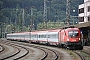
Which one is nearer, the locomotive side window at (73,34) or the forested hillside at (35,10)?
the locomotive side window at (73,34)

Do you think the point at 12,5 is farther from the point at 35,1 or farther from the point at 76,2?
the point at 76,2

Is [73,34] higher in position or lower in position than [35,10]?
lower

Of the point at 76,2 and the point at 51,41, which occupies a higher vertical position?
the point at 76,2

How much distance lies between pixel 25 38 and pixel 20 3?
315ft

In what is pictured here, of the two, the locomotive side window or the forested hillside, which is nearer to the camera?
the locomotive side window

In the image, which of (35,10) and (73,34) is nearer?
(73,34)

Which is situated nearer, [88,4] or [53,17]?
[88,4]

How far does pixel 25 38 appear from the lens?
78.0 m

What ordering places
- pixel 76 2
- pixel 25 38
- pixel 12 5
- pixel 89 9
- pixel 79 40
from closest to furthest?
1. pixel 79 40
2. pixel 25 38
3. pixel 89 9
4. pixel 76 2
5. pixel 12 5

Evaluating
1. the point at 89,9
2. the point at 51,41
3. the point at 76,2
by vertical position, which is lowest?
the point at 51,41

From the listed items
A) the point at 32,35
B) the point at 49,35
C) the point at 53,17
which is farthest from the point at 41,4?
the point at 49,35

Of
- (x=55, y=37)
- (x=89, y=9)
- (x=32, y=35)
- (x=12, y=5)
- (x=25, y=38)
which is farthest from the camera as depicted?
(x=12, y=5)

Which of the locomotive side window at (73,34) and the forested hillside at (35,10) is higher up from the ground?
the forested hillside at (35,10)

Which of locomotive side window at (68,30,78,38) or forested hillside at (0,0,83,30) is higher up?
forested hillside at (0,0,83,30)
